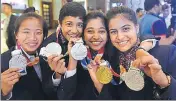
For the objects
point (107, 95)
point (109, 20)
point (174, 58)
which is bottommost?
point (107, 95)

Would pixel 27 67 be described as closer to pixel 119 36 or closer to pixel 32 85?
pixel 32 85

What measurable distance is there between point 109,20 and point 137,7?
0.13 meters

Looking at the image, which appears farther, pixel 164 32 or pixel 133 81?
pixel 164 32

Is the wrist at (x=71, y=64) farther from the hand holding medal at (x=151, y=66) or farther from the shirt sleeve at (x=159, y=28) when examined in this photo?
the shirt sleeve at (x=159, y=28)

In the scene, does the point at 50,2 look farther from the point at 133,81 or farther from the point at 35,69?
the point at 133,81

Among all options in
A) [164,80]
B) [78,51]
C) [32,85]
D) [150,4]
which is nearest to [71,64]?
[78,51]

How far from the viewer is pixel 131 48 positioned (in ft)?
2.19

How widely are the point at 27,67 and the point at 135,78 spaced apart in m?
0.33

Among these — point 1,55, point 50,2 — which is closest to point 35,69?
point 1,55

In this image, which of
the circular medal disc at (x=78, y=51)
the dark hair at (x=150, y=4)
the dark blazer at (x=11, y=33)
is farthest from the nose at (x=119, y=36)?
the dark blazer at (x=11, y=33)

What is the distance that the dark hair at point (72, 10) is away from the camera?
71cm

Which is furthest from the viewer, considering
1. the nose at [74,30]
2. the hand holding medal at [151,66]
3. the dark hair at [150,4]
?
the dark hair at [150,4]

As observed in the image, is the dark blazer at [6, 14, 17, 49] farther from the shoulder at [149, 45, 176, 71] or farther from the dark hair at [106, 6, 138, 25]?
the shoulder at [149, 45, 176, 71]

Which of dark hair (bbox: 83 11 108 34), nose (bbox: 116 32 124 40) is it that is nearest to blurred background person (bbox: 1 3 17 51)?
dark hair (bbox: 83 11 108 34)
